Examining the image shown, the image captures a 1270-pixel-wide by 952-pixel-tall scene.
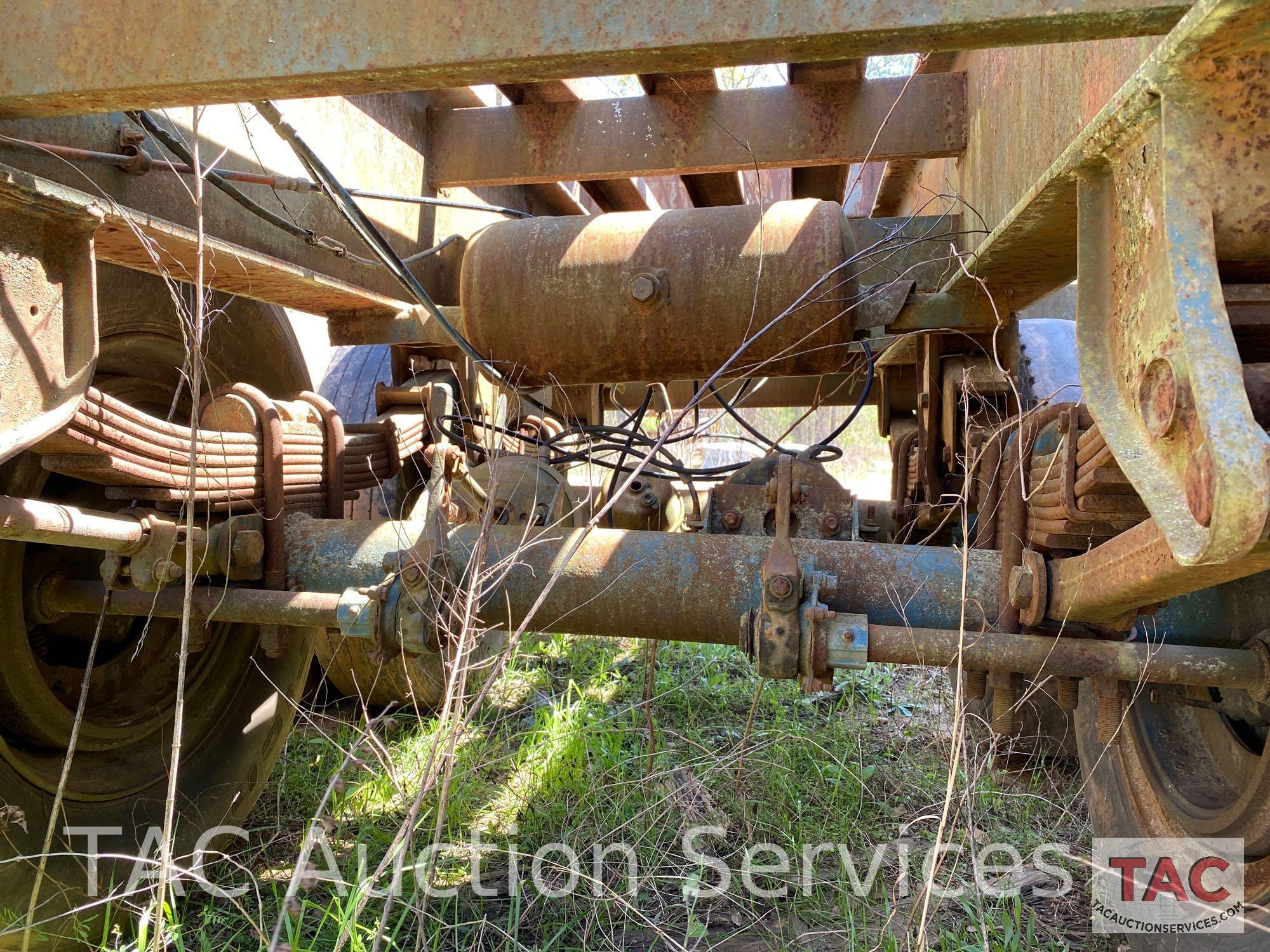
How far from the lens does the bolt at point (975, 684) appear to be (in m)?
1.92

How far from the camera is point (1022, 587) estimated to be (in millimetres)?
1740

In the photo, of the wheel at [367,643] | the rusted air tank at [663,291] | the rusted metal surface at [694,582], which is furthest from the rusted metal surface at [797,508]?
the wheel at [367,643]

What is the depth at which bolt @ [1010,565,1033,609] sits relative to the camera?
1730 mm

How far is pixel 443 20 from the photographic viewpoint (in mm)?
1277

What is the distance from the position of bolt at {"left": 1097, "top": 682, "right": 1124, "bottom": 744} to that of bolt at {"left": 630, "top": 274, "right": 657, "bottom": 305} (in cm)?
137

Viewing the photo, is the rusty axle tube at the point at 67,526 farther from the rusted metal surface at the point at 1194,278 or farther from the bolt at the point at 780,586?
the rusted metal surface at the point at 1194,278

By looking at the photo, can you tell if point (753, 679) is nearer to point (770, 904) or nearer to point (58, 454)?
point (770, 904)

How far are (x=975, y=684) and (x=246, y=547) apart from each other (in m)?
1.65

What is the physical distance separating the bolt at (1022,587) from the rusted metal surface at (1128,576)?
0.04m

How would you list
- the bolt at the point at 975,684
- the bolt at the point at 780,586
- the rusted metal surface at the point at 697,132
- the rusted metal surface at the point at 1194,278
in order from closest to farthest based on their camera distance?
the rusted metal surface at the point at 1194,278 → the bolt at the point at 780,586 → the bolt at the point at 975,684 → the rusted metal surface at the point at 697,132

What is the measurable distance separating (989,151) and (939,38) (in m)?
1.44

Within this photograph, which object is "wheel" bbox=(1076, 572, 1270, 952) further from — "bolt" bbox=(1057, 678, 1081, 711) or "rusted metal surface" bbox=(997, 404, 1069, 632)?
"rusted metal surface" bbox=(997, 404, 1069, 632)

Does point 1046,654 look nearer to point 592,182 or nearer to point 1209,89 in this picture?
point 1209,89

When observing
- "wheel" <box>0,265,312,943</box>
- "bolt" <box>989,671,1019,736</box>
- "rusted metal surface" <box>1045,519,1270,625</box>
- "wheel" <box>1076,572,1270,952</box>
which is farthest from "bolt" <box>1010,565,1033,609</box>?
"wheel" <box>0,265,312,943</box>
